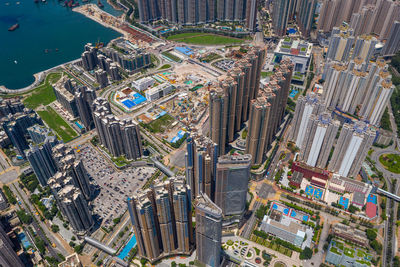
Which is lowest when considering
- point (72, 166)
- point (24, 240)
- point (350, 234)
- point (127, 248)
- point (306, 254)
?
point (24, 240)

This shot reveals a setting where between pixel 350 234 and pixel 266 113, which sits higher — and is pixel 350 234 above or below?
below

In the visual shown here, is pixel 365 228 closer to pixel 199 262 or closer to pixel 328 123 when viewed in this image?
pixel 328 123

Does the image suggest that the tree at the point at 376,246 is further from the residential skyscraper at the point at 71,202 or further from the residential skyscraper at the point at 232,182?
the residential skyscraper at the point at 71,202

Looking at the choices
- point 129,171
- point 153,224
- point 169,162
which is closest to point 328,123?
point 169,162

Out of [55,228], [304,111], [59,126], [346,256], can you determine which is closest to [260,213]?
[346,256]

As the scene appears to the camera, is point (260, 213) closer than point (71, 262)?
No

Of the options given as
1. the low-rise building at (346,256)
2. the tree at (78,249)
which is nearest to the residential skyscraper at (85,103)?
the tree at (78,249)

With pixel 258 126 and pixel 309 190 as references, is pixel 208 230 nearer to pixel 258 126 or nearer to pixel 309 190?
pixel 258 126
